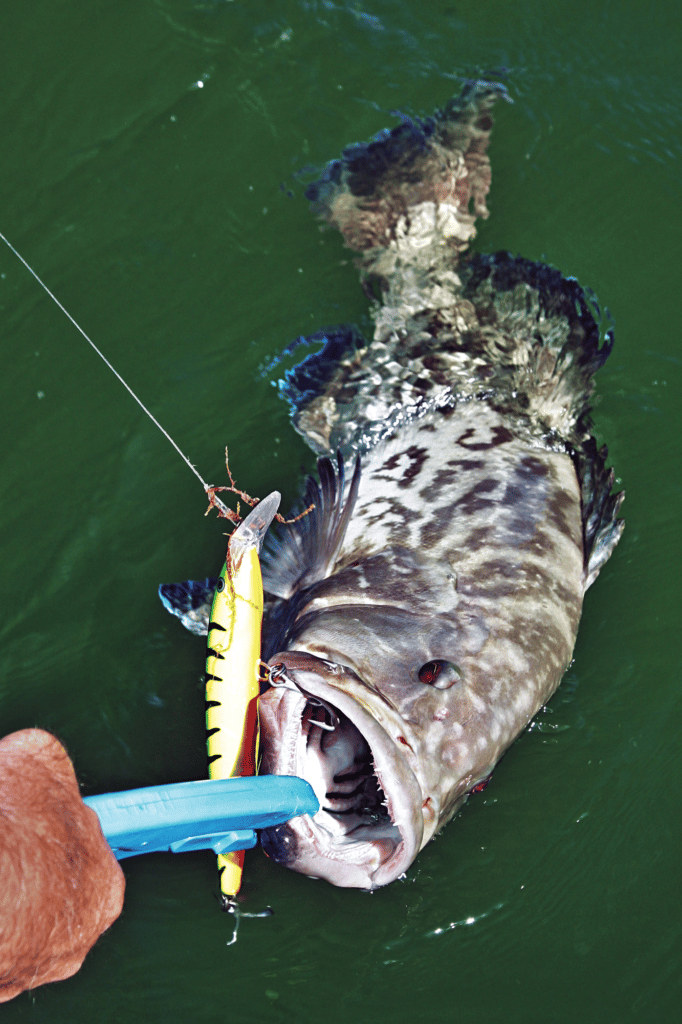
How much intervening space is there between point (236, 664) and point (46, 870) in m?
1.12

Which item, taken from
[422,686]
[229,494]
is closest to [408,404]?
[229,494]

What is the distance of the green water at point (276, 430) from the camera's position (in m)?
3.70

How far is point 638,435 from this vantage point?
16.2 feet

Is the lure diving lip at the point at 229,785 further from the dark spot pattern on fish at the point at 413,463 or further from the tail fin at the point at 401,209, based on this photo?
the tail fin at the point at 401,209

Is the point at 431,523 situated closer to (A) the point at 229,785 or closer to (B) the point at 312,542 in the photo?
(B) the point at 312,542

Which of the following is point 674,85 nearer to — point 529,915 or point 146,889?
point 529,915

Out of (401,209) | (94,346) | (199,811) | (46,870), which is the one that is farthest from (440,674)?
(401,209)

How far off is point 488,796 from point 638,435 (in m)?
2.32

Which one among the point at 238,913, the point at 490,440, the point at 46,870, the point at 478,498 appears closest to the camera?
the point at 46,870

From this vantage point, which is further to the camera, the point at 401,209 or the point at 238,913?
the point at 401,209

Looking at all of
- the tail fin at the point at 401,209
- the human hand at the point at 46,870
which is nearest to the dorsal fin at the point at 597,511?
the tail fin at the point at 401,209

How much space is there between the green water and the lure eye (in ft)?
4.29

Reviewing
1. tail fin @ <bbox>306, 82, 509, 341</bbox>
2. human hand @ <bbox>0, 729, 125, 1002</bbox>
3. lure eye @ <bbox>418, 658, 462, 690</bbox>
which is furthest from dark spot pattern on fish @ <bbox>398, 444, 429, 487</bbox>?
human hand @ <bbox>0, 729, 125, 1002</bbox>

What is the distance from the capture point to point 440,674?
2.89 meters
